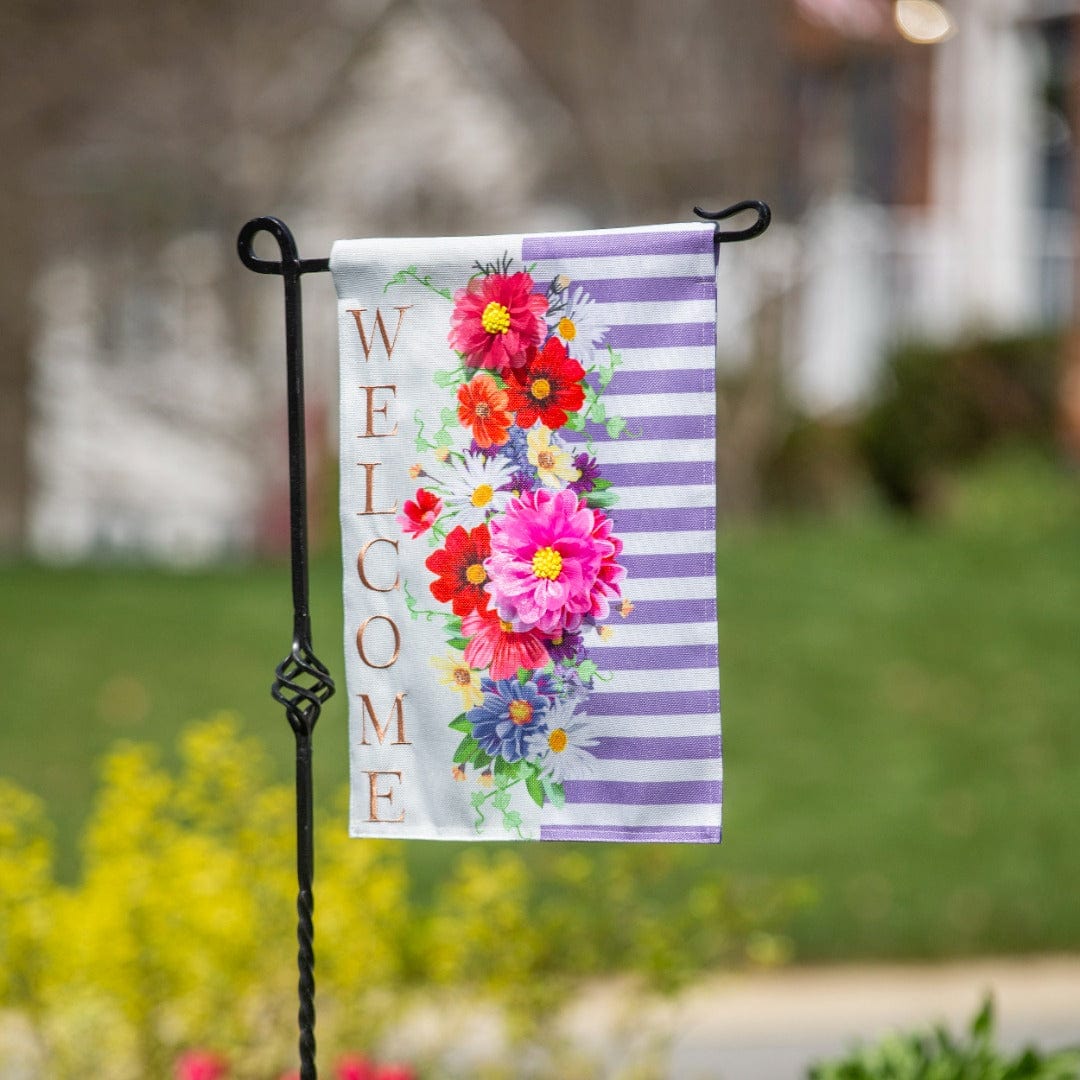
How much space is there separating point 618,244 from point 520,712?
2.37 feet

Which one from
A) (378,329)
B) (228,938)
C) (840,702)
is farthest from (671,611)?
(840,702)

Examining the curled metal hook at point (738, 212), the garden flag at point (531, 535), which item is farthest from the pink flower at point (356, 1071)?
the curled metal hook at point (738, 212)

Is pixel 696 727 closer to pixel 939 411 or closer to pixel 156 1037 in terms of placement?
pixel 156 1037

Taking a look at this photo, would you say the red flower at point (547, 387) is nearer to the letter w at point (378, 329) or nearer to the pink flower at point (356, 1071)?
the letter w at point (378, 329)

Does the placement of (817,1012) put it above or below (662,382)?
below

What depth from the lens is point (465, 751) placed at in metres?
2.20

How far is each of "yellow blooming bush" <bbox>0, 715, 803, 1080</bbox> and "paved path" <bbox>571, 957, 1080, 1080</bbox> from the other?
0.78 meters

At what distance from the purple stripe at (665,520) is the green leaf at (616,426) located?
11 centimetres

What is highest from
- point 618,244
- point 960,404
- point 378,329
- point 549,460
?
point 960,404

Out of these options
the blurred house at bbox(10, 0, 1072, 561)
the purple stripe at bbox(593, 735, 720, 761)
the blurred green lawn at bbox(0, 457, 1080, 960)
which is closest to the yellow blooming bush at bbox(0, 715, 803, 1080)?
the purple stripe at bbox(593, 735, 720, 761)

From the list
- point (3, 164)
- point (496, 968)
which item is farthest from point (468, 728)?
point (3, 164)

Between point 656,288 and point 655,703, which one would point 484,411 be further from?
point 655,703

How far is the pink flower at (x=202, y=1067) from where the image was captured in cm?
275

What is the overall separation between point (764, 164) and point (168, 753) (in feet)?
24.9
